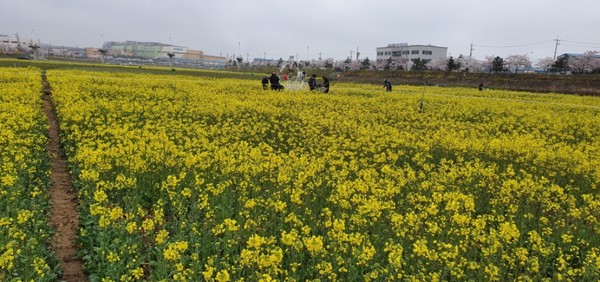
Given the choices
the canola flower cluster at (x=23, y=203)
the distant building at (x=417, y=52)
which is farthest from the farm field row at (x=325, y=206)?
the distant building at (x=417, y=52)

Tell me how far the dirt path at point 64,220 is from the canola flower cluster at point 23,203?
7.3 inches

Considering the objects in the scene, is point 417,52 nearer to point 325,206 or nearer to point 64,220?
point 325,206

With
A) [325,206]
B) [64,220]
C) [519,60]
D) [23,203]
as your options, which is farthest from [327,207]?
[519,60]

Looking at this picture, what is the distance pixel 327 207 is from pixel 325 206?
0.28 metres

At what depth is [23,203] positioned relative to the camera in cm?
791

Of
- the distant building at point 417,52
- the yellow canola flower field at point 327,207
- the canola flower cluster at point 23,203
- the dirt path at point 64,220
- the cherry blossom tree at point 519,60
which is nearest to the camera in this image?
the canola flower cluster at point 23,203

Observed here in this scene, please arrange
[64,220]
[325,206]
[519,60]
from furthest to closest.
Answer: [519,60], [325,206], [64,220]

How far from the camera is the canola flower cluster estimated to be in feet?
18.6

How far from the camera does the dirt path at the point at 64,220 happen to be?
6666 millimetres

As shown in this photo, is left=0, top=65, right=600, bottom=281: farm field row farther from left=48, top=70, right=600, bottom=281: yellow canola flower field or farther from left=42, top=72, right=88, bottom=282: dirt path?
left=42, top=72, right=88, bottom=282: dirt path

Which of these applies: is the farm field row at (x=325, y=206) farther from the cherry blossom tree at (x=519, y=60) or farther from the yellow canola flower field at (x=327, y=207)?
the cherry blossom tree at (x=519, y=60)

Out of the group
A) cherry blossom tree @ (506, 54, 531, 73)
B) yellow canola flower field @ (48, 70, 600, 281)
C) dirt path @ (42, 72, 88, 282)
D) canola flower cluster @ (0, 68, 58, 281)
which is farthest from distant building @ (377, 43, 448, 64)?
dirt path @ (42, 72, 88, 282)

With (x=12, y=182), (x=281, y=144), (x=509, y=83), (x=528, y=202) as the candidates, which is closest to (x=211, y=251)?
(x=12, y=182)

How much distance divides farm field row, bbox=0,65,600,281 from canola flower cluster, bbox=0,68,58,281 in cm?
67
